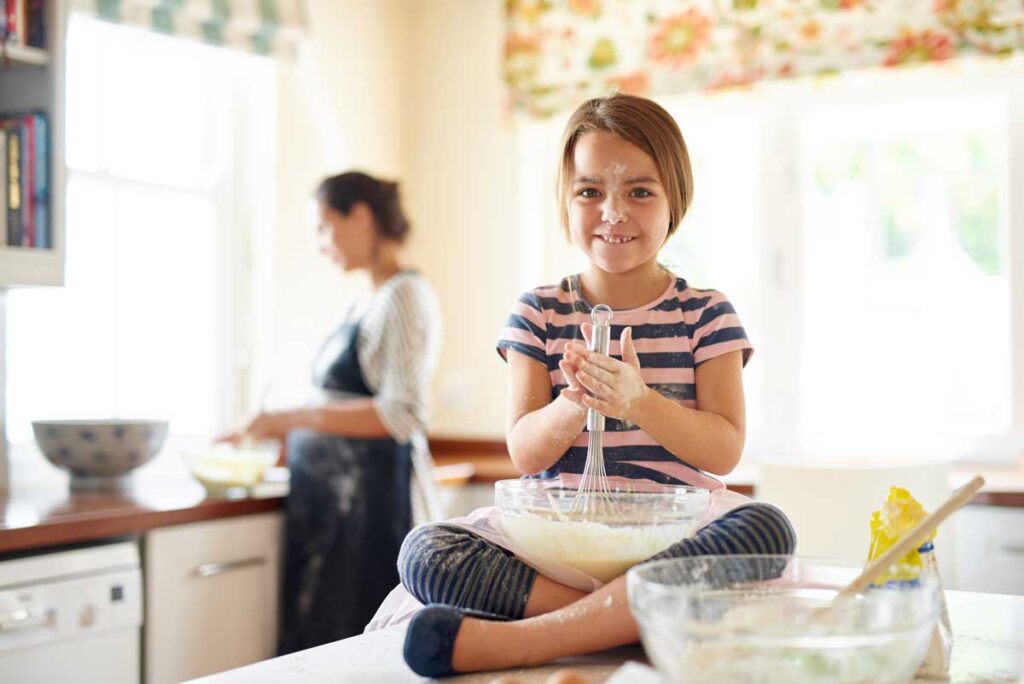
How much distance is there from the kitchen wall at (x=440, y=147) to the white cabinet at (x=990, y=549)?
1.43 metres

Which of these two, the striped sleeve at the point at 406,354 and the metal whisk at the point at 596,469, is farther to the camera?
the striped sleeve at the point at 406,354

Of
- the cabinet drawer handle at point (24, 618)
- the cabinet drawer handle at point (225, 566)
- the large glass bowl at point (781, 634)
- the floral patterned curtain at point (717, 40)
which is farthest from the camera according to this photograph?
the floral patterned curtain at point (717, 40)

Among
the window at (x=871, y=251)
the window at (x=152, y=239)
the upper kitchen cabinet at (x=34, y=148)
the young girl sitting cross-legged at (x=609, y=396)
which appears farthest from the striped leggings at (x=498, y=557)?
the window at (x=871, y=251)

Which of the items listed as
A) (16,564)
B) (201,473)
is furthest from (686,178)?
(201,473)

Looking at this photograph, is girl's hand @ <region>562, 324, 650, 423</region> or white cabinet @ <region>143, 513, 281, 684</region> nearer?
girl's hand @ <region>562, 324, 650, 423</region>

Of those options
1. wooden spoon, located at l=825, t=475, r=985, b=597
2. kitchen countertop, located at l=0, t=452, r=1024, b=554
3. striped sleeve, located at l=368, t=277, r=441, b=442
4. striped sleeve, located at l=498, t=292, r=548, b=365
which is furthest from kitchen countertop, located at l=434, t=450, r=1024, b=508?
wooden spoon, located at l=825, t=475, r=985, b=597

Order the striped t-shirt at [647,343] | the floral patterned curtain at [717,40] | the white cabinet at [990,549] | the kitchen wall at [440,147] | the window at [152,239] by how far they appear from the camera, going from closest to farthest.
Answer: the striped t-shirt at [647,343]
the white cabinet at [990,549]
the window at [152,239]
the floral patterned curtain at [717,40]
the kitchen wall at [440,147]

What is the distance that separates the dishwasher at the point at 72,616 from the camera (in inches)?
72.2

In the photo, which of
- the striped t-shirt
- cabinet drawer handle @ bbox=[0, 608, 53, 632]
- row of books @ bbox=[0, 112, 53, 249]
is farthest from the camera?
row of books @ bbox=[0, 112, 53, 249]

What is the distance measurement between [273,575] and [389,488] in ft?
1.04

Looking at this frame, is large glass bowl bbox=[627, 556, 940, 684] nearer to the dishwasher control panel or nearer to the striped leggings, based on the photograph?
the striped leggings

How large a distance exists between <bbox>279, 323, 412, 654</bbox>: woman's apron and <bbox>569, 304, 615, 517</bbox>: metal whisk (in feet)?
4.23

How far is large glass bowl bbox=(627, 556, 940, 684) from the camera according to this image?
775 millimetres

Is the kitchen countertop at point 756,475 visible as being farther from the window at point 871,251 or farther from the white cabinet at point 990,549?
the window at point 871,251
